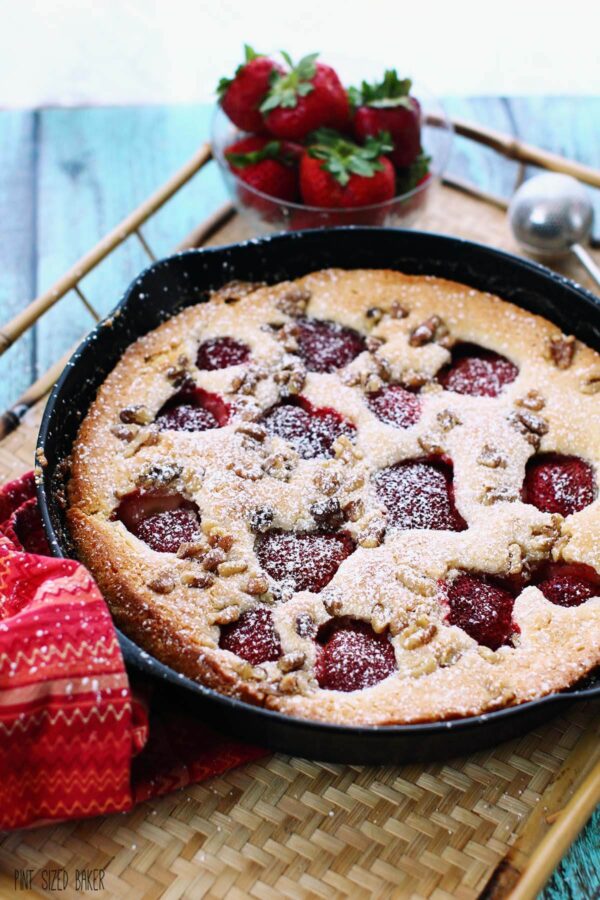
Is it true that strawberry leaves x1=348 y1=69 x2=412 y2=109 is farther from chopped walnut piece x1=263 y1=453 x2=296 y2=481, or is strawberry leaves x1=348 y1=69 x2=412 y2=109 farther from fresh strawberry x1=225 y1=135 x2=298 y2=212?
chopped walnut piece x1=263 y1=453 x2=296 y2=481

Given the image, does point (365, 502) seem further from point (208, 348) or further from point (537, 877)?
point (537, 877)

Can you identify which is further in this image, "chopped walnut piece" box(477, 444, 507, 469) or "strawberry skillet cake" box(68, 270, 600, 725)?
"chopped walnut piece" box(477, 444, 507, 469)

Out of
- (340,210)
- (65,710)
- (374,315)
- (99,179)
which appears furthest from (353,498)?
(99,179)

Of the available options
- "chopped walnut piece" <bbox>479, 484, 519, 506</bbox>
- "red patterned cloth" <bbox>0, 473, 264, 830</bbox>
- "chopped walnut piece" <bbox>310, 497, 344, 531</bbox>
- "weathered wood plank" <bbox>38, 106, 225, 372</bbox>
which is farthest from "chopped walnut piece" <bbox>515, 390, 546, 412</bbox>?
"weathered wood plank" <bbox>38, 106, 225, 372</bbox>

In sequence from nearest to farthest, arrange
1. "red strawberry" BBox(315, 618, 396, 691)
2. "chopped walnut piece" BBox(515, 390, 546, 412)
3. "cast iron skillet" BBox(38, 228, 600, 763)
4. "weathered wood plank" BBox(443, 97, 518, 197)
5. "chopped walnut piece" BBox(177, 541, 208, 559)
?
1. "cast iron skillet" BBox(38, 228, 600, 763)
2. "red strawberry" BBox(315, 618, 396, 691)
3. "chopped walnut piece" BBox(177, 541, 208, 559)
4. "chopped walnut piece" BBox(515, 390, 546, 412)
5. "weathered wood plank" BBox(443, 97, 518, 197)

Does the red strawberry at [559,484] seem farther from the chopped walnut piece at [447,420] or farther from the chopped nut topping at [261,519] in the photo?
the chopped nut topping at [261,519]

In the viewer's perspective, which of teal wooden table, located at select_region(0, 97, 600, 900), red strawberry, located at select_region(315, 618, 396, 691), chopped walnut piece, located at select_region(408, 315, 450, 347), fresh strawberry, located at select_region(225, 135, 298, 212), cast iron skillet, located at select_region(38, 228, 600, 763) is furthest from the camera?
teal wooden table, located at select_region(0, 97, 600, 900)

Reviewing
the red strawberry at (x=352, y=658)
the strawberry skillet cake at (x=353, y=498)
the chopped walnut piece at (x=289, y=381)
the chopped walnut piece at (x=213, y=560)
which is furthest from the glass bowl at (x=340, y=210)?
the red strawberry at (x=352, y=658)
